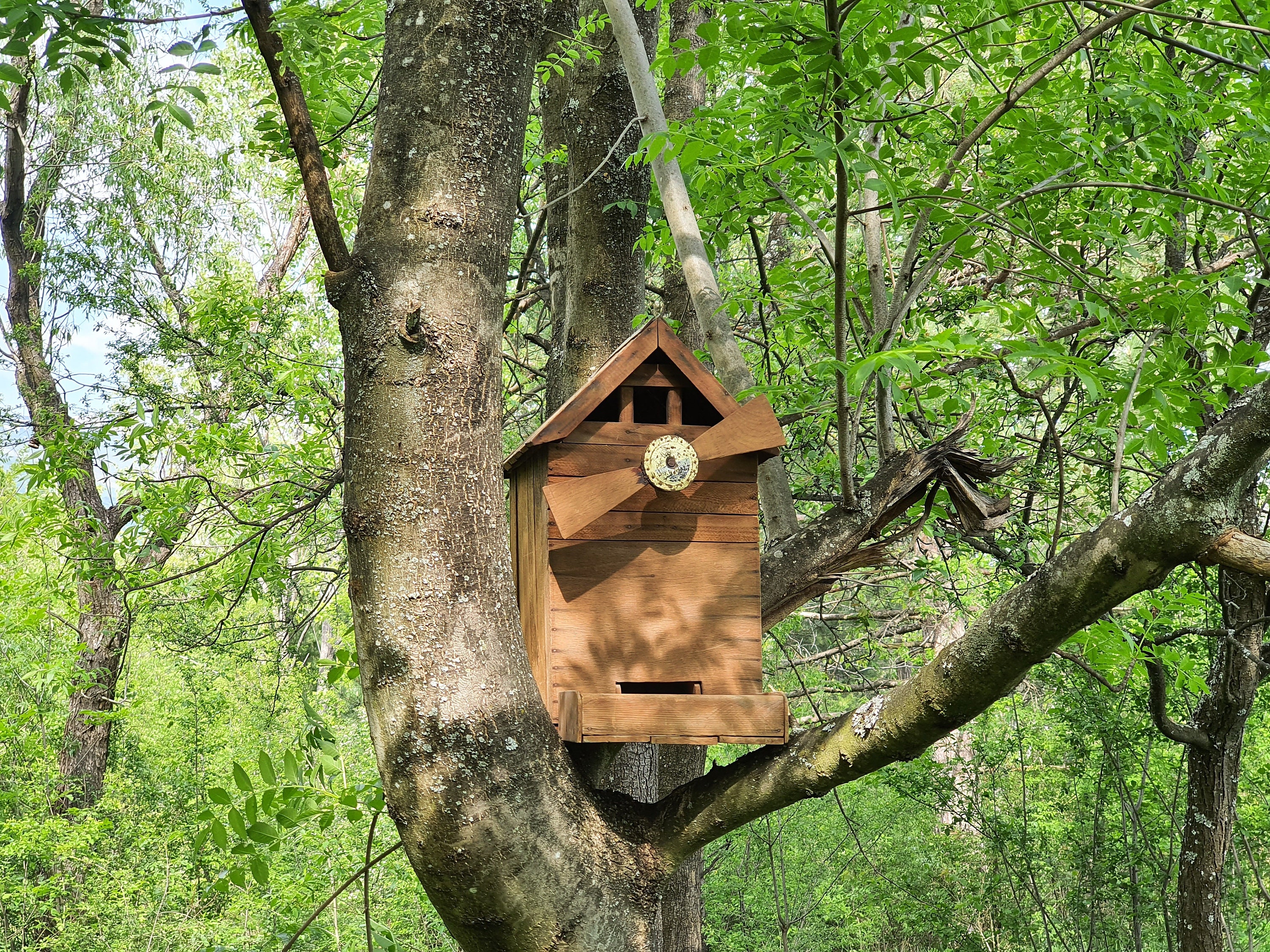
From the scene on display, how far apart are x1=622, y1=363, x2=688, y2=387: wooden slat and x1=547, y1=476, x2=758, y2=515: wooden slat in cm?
25

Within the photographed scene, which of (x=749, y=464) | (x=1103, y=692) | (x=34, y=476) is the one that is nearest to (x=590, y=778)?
(x=749, y=464)

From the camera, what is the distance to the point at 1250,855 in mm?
6242

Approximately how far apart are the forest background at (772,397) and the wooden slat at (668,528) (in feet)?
0.94

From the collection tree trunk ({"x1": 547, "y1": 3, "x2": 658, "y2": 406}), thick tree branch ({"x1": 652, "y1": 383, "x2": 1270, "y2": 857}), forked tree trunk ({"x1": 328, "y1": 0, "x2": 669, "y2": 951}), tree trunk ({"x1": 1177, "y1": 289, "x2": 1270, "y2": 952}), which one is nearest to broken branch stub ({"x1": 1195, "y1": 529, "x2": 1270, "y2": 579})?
thick tree branch ({"x1": 652, "y1": 383, "x2": 1270, "y2": 857})

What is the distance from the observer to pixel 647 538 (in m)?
2.19

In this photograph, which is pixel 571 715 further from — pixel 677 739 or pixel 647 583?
pixel 647 583

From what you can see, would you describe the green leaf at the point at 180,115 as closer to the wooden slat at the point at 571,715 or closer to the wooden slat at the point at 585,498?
the wooden slat at the point at 585,498

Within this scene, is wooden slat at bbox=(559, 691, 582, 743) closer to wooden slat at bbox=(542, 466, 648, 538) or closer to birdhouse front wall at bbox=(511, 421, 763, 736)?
birdhouse front wall at bbox=(511, 421, 763, 736)

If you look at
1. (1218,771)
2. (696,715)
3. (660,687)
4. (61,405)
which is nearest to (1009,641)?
(696,715)

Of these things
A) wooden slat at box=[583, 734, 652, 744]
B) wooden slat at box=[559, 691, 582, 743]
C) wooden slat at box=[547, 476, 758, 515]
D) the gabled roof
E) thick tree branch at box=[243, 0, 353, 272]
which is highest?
thick tree branch at box=[243, 0, 353, 272]

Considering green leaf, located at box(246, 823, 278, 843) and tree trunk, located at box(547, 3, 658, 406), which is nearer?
green leaf, located at box(246, 823, 278, 843)

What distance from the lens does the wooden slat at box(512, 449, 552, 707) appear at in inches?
83.9

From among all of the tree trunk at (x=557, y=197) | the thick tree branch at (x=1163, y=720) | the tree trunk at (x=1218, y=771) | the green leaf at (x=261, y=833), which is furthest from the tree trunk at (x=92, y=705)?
the tree trunk at (x=1218, y=771)

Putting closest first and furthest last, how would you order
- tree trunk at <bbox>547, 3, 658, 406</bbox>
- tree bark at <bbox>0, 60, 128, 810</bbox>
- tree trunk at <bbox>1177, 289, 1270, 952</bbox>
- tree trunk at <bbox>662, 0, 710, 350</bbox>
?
tree trunk at <bbox>547, 3, 658, 406</bbox>
tree trunk at <bbox>662, 0, 710, 350</bbox>
tree trunk at <bbox>1177, 289, 1270, 952</bbox>
tree bark at <bbox>0, 60, 128, 810</bbox>
